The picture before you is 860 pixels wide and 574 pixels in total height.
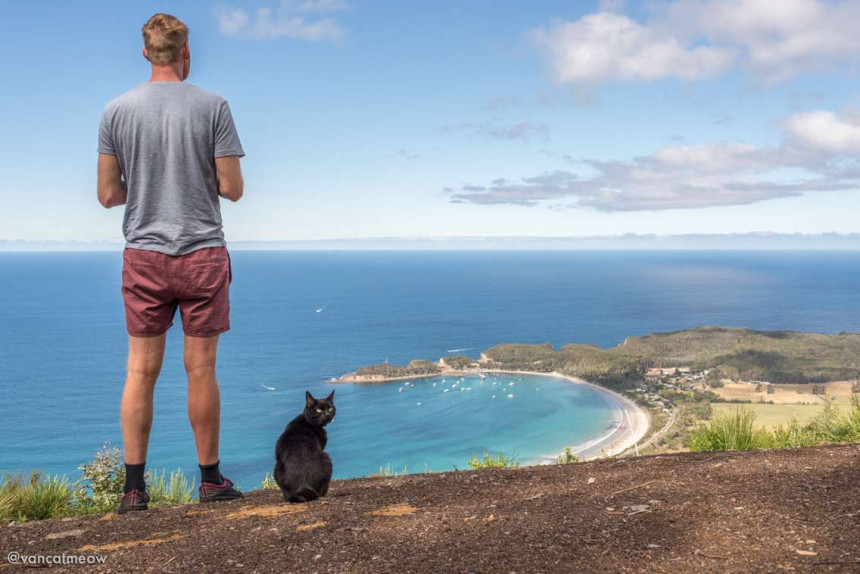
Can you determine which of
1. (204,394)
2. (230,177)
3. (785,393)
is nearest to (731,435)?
(204,394)

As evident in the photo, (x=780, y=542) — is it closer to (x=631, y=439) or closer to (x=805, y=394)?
(x=631, y=439)

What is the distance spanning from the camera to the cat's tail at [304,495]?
151 inches

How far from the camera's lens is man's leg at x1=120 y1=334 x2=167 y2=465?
348 cm

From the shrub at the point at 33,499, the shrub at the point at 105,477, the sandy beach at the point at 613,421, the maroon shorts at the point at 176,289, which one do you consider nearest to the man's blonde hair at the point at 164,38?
the maroon shorts at the point at 176,289

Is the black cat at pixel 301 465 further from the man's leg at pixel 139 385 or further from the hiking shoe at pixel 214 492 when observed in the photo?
the man's leg at pixel 139 385

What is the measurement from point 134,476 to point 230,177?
1.89 m

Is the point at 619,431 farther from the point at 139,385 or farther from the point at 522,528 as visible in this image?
the point at 139,385

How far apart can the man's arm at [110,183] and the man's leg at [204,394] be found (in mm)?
885

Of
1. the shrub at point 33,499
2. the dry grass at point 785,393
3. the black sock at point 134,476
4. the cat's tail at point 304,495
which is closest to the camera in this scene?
the black sock at point 134,476

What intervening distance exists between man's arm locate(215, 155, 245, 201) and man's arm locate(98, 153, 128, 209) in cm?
56

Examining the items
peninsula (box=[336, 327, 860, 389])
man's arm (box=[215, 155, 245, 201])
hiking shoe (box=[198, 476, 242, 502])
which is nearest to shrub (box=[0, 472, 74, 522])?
hiking shoe (box=[198, 476, 242, 502])

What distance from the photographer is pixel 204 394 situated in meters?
3.62

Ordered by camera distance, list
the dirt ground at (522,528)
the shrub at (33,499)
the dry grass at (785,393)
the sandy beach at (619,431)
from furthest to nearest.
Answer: the dry grass at (785,393) → the sandy beach at (619,431) → the shrub at (33,499) → the dirt ground at (522,528)

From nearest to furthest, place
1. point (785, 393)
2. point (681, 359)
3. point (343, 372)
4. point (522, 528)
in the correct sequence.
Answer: point (522, 528)
point (785, 393)
point (343, 372)
point (681, 359)
